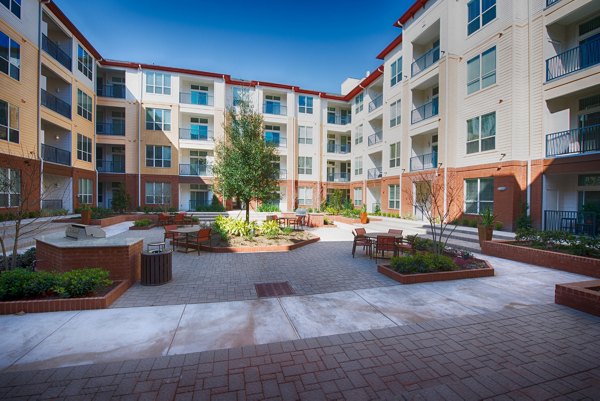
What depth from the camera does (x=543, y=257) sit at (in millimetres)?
8625

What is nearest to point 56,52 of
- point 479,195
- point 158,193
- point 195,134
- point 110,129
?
point 110,129

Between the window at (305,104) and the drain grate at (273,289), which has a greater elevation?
the window at (305,104)

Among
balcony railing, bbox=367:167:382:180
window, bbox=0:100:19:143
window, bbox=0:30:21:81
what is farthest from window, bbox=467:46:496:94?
window, bbox=0:100:19:143

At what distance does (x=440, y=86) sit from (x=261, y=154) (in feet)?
45.9

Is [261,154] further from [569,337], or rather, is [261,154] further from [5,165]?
[5,165]

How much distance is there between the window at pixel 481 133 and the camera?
1652cm

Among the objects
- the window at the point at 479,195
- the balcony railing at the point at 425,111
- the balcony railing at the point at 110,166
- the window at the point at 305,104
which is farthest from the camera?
the window at the point at 305,104

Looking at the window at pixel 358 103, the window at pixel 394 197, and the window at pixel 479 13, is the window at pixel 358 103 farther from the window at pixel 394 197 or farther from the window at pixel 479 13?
the window at pixel 479 13

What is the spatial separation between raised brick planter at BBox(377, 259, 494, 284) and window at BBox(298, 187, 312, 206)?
26229 millimetres

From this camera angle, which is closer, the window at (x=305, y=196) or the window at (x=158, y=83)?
the window at (x=158, y=83)

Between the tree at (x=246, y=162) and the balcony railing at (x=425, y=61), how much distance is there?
48.8 feet

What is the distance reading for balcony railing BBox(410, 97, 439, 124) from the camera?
20625mm

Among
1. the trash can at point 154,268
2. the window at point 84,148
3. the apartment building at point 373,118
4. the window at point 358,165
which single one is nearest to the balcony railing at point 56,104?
the apartment building at point 373,118

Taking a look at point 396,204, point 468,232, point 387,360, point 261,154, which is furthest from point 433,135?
point 387,360
